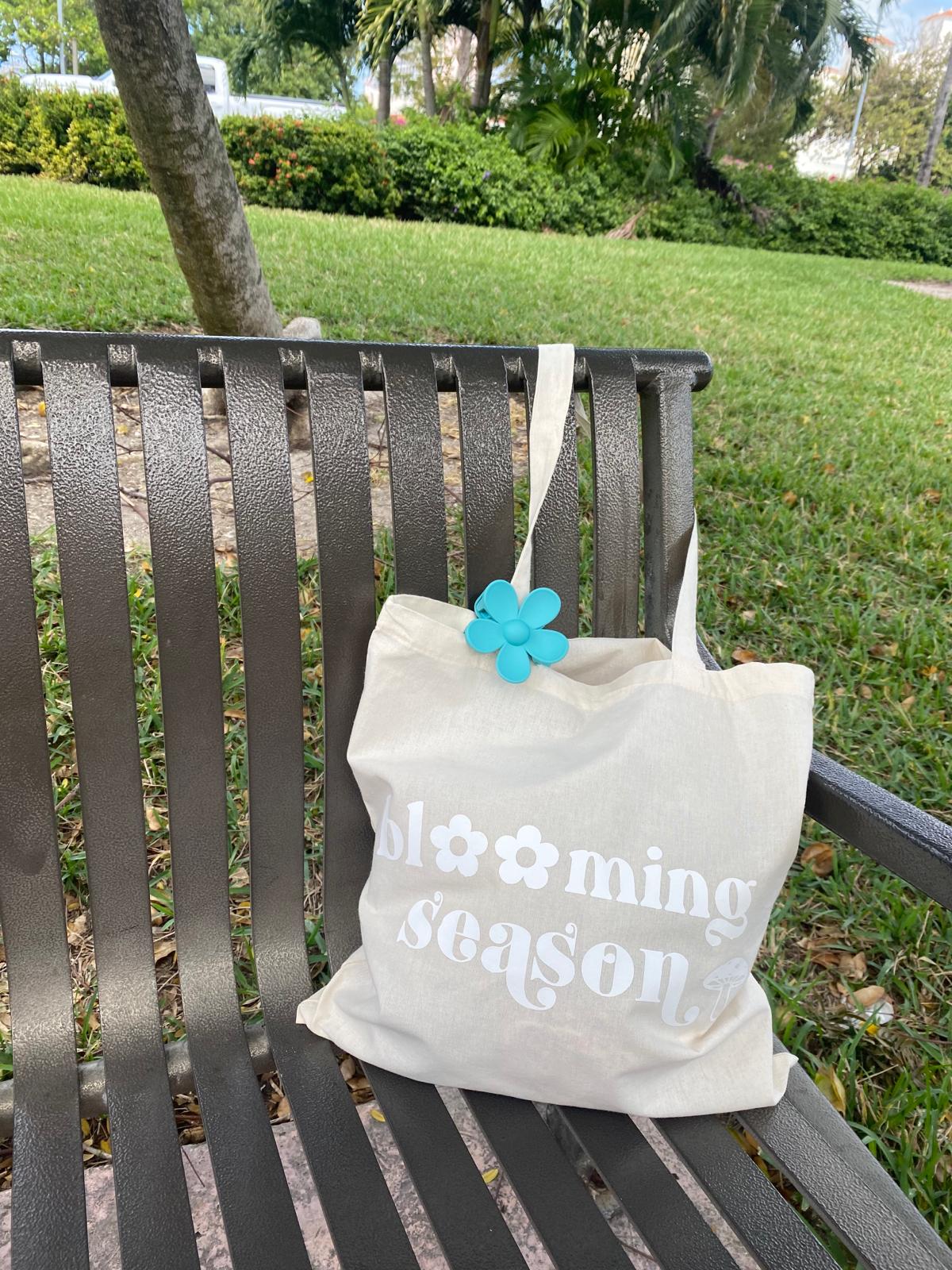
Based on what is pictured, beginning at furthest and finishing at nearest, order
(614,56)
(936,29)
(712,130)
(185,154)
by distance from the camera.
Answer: (936,29), (712,130), (614,56), (185,154)

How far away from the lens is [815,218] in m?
16.8

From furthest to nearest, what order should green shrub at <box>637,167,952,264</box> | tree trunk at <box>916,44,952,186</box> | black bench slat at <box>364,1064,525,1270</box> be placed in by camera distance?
tree trunk at <box>916,44,952,186</box> < green shrub at <box>637,167,952,264</box> < black bench slat at <box>364,1064,525,1270</box>

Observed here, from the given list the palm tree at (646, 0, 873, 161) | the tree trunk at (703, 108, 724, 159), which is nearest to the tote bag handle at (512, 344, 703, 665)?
the palm tree at (646, 0, 873, 161)

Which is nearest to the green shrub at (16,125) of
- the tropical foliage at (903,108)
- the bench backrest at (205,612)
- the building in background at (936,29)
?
the bench backrest at (205,612)

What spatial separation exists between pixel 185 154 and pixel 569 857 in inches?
108

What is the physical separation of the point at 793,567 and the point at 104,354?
251 cm

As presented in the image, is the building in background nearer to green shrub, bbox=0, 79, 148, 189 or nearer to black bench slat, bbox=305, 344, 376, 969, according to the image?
green shrub, bbox=0, 79, 148, 189

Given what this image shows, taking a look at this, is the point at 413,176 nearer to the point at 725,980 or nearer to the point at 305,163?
the point at 305,163

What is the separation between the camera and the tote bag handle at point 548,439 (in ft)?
3.52

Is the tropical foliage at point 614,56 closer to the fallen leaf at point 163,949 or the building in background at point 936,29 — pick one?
the fallen leaf at point 163,949

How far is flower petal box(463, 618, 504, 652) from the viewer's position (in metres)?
1.00

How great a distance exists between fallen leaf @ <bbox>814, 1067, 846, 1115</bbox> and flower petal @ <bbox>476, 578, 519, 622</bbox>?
1061 millimetres

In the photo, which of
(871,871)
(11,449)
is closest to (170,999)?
(11,449)

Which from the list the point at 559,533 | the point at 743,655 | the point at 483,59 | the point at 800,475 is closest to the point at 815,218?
the point at 483,59
